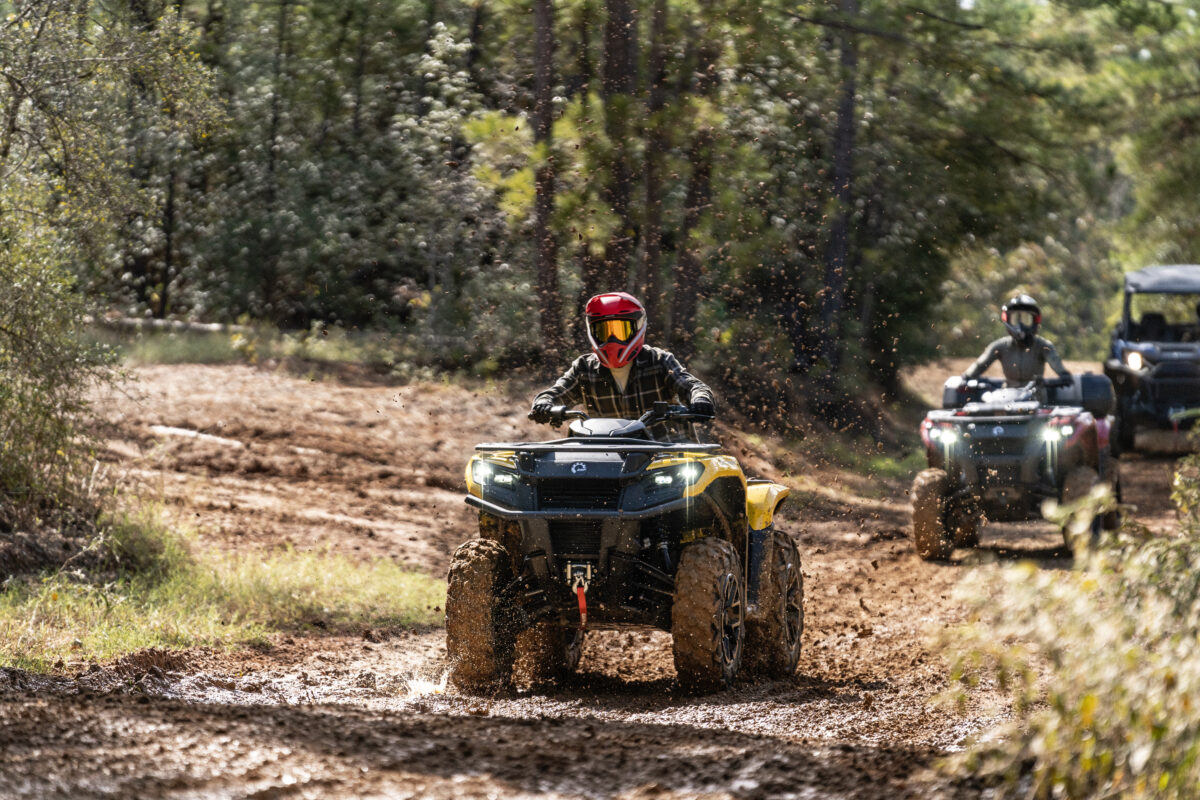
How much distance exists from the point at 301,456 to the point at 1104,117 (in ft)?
45.0

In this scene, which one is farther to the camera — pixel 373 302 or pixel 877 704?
pixel 373 302

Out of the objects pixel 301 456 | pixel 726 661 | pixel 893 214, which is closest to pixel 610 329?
pixel 726 661

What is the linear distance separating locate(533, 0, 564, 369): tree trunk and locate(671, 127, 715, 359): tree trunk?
5.96 feet

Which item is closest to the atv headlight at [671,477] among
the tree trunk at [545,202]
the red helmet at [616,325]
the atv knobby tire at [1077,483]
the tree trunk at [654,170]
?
the red helmet at [616,325]

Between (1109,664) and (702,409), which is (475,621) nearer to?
(702,409)

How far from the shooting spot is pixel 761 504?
23.3ft

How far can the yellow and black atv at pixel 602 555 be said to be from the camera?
6.39m

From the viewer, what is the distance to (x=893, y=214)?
2277cm

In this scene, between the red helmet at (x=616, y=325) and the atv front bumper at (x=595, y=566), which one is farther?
the red helmet at (x=616, y=325)

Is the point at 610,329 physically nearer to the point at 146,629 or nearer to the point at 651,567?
the point at 651,567

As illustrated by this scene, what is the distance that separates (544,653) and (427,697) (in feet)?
3.13

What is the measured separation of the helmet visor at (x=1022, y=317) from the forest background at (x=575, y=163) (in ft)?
16.7

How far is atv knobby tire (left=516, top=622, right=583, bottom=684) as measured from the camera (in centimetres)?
733

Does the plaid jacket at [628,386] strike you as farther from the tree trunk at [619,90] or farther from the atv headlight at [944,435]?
the tree trunk at [619,90]
